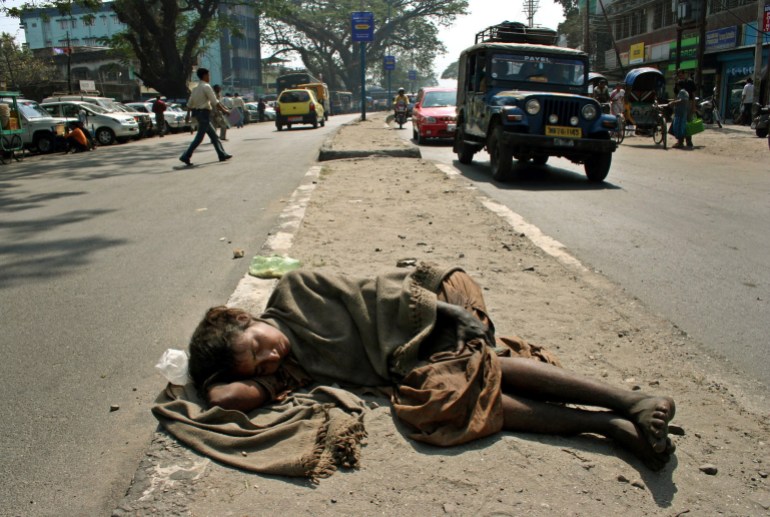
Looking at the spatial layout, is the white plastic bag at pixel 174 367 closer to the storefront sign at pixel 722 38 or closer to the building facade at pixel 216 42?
the storefront sign at pixel 722 38

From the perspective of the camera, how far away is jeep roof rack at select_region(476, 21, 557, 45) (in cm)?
1272

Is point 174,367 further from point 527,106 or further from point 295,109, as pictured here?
point 295,109

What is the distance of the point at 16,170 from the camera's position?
13602 millimetres

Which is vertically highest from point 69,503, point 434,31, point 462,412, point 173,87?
point 434,31

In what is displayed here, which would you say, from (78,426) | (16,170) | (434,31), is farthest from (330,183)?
(434,31)

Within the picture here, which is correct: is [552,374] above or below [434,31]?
below

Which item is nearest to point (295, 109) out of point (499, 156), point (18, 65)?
point (499, 156)

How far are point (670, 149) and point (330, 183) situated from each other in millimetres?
10863

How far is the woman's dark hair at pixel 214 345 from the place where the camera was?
2.56 m

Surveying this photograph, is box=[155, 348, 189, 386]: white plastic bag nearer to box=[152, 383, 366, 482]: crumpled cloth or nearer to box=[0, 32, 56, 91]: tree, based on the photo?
box=[152, 383, 366, 482]: crumpled cloth

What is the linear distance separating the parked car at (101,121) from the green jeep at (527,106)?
44.7 feet

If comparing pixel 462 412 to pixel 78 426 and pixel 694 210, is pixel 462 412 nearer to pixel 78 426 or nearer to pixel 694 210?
pixel 78 426

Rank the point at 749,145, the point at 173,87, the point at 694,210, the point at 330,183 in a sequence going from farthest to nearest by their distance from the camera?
1. the point at 173,87
2. the point at 749,145
3. the point at 330,183
4. the point at 694,210

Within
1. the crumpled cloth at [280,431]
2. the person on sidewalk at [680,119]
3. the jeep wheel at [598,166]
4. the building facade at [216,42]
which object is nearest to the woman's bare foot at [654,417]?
the crumpled cloth at [280,431]
